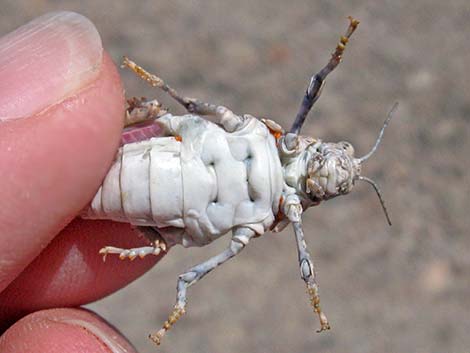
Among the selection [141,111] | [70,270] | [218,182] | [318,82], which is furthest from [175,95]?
[70,270]

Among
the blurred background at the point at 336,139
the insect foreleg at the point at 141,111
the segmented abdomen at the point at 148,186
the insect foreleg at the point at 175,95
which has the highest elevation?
the insect foreleg at the point at 175,95

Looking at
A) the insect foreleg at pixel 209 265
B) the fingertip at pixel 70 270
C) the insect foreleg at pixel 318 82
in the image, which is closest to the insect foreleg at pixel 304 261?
the insect foreleg at pixel 209 265

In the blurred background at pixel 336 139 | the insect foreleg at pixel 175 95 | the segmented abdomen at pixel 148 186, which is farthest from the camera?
the blurred background at pixel 336 139

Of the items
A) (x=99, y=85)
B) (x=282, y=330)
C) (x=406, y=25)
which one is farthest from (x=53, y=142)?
(x=406, y=25)

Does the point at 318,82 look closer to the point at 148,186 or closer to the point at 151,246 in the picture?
the point at 148,186

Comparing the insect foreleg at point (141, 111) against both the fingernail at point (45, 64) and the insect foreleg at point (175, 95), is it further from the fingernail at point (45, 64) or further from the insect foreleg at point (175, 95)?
the fingernail at point (45, 64)

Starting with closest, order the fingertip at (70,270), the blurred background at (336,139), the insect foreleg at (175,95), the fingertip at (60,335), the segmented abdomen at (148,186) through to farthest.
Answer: the segmented abdomen at (148,186) < the insect foreleg at (175,95) < the fingertip at (60,335) < the fingertip at (70,270) < the blurred background at (336,139)
